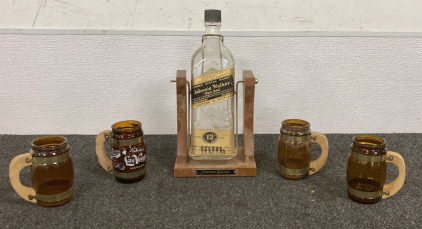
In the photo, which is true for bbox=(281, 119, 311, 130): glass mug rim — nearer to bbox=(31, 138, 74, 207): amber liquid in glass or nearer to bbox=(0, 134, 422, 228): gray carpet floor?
bbox=(0, 134, 422, 228): gray carpet floor

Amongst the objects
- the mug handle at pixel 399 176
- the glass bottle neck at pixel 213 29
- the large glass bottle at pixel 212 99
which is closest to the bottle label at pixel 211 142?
the large glass bottle at pixel 212 99

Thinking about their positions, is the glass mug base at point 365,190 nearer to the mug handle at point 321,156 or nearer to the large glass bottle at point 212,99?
the mug handle at point 321,156

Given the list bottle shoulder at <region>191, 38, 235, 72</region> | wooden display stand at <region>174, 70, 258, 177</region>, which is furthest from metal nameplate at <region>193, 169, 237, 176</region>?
bottle shoulder at <region>191, 38, 235, 72</region>

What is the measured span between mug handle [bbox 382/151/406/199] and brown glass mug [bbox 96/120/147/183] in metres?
0.53

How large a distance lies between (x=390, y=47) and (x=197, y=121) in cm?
70

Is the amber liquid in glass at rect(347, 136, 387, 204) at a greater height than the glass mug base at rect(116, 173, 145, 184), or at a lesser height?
greater

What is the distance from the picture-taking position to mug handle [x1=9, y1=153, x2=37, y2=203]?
0.62 m

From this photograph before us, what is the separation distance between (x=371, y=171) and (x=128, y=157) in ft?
1.71

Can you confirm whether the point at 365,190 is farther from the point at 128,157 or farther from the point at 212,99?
the point at 128,157

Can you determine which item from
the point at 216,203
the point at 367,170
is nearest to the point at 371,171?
the point at 367,170

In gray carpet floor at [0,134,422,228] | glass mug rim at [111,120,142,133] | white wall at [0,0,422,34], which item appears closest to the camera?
gray carpet floor at [0,134,422,228]

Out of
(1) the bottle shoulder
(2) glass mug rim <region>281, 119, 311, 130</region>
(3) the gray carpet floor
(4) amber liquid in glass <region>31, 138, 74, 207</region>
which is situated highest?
(1) the bottle shoulder

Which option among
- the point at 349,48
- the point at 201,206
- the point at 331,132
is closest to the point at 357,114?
the point at 331,132

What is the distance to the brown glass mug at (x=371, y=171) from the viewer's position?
2.09 ft
